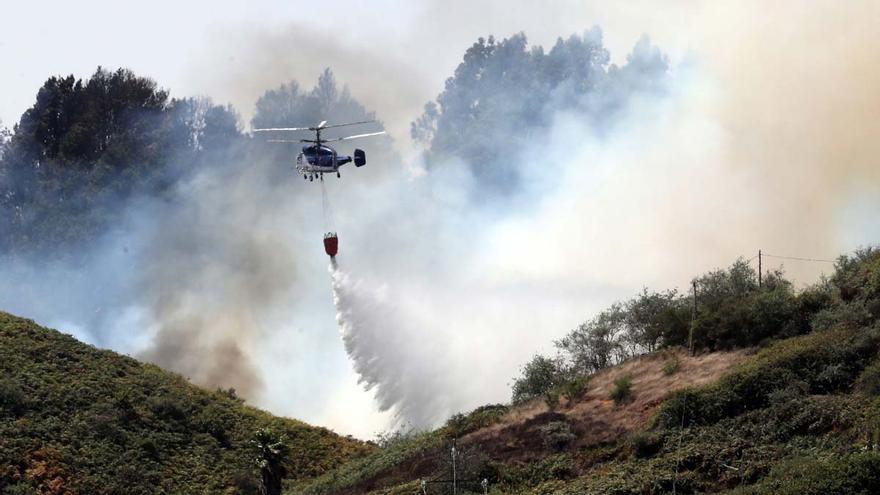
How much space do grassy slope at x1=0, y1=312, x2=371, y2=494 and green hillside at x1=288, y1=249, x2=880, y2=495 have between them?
6.46 metres

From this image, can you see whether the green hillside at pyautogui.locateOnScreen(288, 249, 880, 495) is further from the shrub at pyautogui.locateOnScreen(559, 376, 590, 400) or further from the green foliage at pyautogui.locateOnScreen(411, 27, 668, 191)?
the green foliage at pyautogui.locateOnScreen(411, 27, 668, 191)

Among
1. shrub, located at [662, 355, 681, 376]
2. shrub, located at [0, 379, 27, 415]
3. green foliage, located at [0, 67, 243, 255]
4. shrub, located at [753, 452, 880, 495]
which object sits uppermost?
green foliage, located at [0, 67, 243, 255]

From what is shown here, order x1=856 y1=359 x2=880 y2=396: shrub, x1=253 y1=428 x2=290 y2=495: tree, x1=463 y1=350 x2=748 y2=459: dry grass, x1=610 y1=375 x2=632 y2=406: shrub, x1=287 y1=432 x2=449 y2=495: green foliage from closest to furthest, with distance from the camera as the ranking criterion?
x1=856 y1=359 x2=880 y2=396: shrub → x1=463 y1=350 x2=748 y2=459: dry grass → x1=253 y1=428 x2=290 y2=495: tree → x1=287 y1=432 x2=449 y2=495: green foliage → x1=610 y1=375 x2=632 y2=406: shrub

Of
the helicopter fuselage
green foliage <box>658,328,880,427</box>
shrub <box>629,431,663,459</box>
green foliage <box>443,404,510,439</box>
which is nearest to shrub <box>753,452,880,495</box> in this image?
shrub <box>629,431,663,459</box>

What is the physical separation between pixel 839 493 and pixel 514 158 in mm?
94301

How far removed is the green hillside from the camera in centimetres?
6581

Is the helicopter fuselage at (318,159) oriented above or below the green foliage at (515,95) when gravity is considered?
below

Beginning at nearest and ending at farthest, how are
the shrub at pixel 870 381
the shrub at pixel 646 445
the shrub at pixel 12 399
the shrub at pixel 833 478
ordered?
the shrub at pixel 833 478, the shrub at pixel 870 381, the shrub at pixel 646 445, the shrub at pixel 12 399

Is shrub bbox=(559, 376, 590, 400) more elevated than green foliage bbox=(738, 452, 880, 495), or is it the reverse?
shrub bbox=(559, 376, 590, 400)

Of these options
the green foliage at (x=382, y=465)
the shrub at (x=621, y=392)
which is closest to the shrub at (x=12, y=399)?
the green foliage at (x=382, y=465)

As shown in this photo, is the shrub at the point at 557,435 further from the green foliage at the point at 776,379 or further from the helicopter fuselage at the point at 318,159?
the helicopter fuselage at the point at 318,159

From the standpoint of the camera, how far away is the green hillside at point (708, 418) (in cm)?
6581

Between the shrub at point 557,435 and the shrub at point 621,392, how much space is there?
4.22 metres

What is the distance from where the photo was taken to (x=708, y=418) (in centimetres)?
7306
